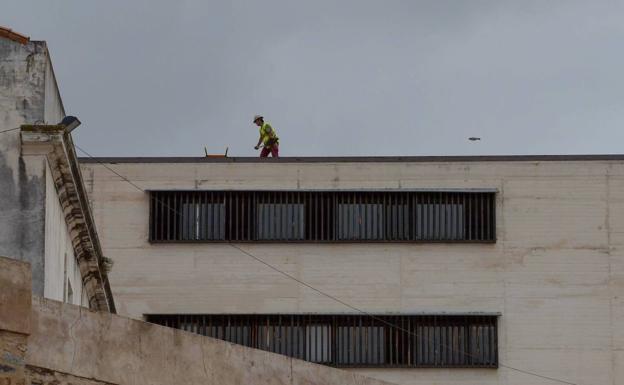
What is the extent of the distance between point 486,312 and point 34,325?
28852 millimetres

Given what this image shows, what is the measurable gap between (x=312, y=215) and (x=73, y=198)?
16342mm

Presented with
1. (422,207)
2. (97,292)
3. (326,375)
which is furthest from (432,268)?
(326,375)

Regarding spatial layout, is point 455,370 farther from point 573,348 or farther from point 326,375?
point 326,375

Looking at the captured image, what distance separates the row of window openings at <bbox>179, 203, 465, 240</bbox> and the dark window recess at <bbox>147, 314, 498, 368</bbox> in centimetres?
174

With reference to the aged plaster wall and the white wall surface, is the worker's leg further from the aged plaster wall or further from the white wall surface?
the aged plaster wall

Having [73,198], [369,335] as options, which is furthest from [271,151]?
[73,198]

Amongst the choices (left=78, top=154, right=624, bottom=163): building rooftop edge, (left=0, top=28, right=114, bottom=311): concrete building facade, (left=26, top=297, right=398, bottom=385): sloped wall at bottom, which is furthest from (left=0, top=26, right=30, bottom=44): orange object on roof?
(left=78, top=154, right=624, bottom=163): building rooftop edge

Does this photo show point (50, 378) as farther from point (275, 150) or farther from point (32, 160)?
point (275, 150)

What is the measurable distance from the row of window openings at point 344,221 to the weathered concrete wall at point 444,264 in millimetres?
286

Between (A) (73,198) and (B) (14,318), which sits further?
(A) (73,198)

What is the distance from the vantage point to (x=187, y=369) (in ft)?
65.0

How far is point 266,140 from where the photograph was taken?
47094 mm

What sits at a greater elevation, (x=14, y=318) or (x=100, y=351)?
(x=14, y=318)

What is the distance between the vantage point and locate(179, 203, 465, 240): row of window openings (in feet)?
149
